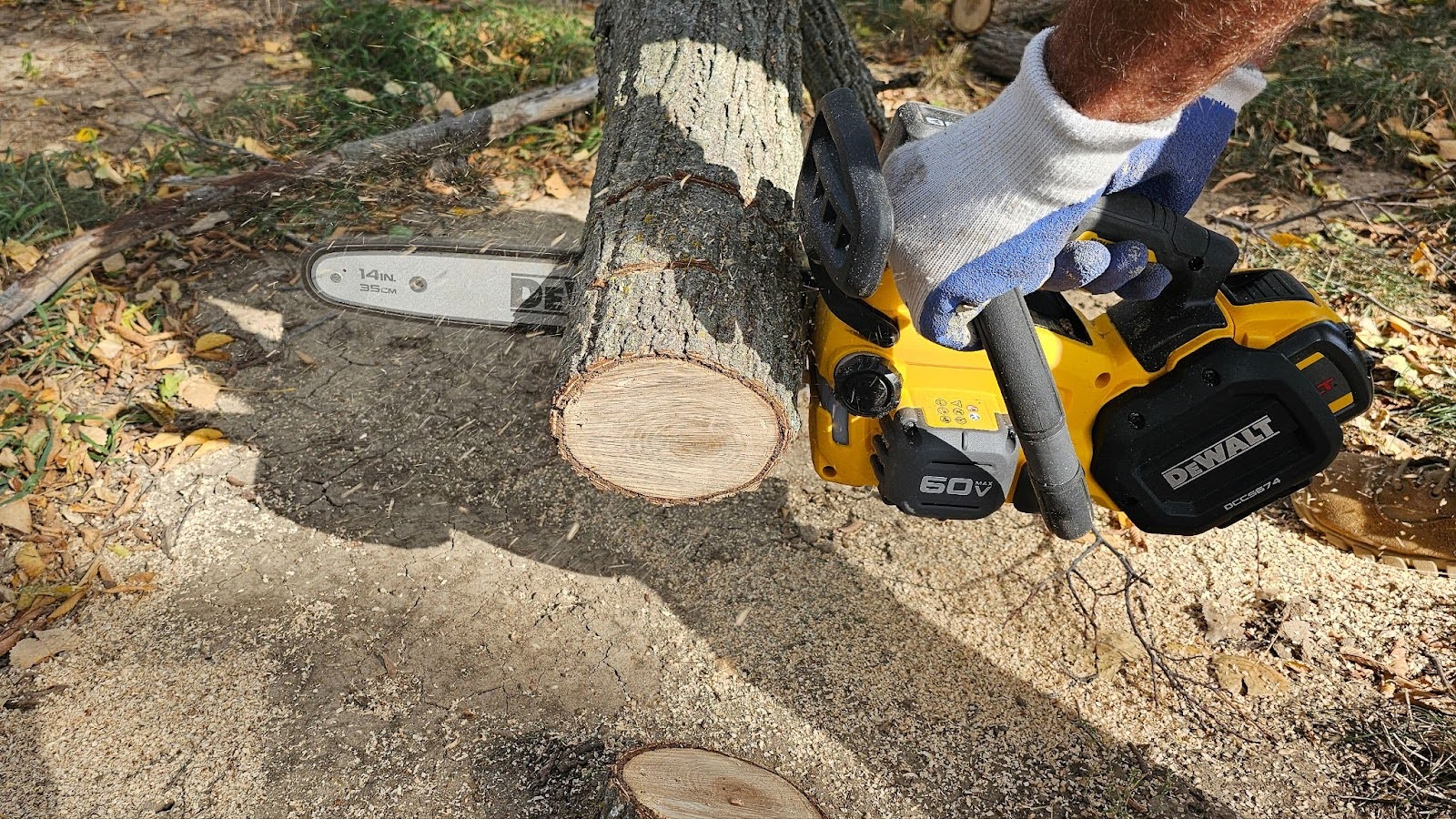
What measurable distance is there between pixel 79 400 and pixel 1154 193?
11.0ft

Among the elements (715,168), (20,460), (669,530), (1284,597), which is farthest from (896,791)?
(20,460)

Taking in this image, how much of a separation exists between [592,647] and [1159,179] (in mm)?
1801

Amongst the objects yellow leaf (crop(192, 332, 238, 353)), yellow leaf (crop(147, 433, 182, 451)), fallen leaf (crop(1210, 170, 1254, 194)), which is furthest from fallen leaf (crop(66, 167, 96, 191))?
fallen leaf (crop(1210, 170, 1254, 194))

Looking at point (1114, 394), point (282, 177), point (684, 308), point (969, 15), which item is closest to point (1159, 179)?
point (1114, 394)

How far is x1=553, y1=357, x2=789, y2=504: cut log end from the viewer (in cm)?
189

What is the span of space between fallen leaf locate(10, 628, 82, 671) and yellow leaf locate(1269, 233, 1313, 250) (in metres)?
4.53

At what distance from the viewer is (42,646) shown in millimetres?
2408

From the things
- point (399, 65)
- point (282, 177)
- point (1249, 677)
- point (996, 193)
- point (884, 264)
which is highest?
point (996, 193)

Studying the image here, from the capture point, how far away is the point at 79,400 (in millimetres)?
3107

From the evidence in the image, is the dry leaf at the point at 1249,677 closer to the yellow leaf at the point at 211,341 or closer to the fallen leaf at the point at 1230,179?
the fallen leaf at the point at 1230,179

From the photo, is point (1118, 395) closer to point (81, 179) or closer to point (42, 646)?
point (42, 646)

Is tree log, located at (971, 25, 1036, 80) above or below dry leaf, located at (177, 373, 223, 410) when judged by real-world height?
above

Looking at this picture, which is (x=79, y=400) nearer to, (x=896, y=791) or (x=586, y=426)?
(x=586, y=426)

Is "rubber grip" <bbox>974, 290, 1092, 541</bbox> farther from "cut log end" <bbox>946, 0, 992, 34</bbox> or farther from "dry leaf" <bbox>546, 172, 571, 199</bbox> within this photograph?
"cut log end" <bbox>946, 0, 992, 34</bbox>
